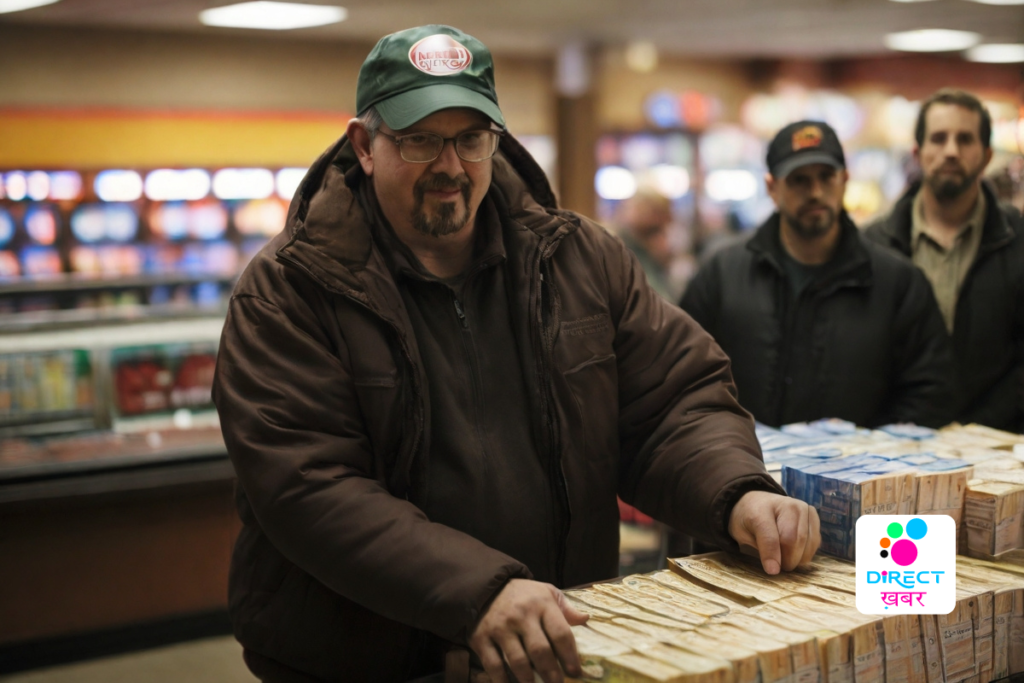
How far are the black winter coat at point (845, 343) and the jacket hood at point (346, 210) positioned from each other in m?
1.26

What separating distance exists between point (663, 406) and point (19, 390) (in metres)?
3.13

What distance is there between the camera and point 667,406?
6.86ft

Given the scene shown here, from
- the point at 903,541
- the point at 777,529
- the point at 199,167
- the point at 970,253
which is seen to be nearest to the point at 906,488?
the point at 903,541

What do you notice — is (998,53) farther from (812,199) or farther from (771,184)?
(812,199)

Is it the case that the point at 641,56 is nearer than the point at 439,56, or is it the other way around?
the point at 439,56

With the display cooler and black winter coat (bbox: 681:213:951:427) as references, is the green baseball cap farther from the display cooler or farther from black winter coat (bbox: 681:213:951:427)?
the display cooler

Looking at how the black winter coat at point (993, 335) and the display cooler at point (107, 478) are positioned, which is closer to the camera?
the black winter coat at point (993, 335)

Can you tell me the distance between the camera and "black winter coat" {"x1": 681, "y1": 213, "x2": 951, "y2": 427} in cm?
308

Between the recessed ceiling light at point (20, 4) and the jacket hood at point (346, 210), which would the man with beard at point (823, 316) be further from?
the recessed ceiling light at point (20, 4)

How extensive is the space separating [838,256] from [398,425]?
1920 millimetres

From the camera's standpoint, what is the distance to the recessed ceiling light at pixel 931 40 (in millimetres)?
11445

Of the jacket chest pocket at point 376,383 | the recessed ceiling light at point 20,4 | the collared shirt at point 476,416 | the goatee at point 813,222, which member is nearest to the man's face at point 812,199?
the goatee at point 813,222

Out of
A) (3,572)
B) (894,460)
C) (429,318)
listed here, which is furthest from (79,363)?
(894,460)

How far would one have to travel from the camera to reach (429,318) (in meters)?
1.92
